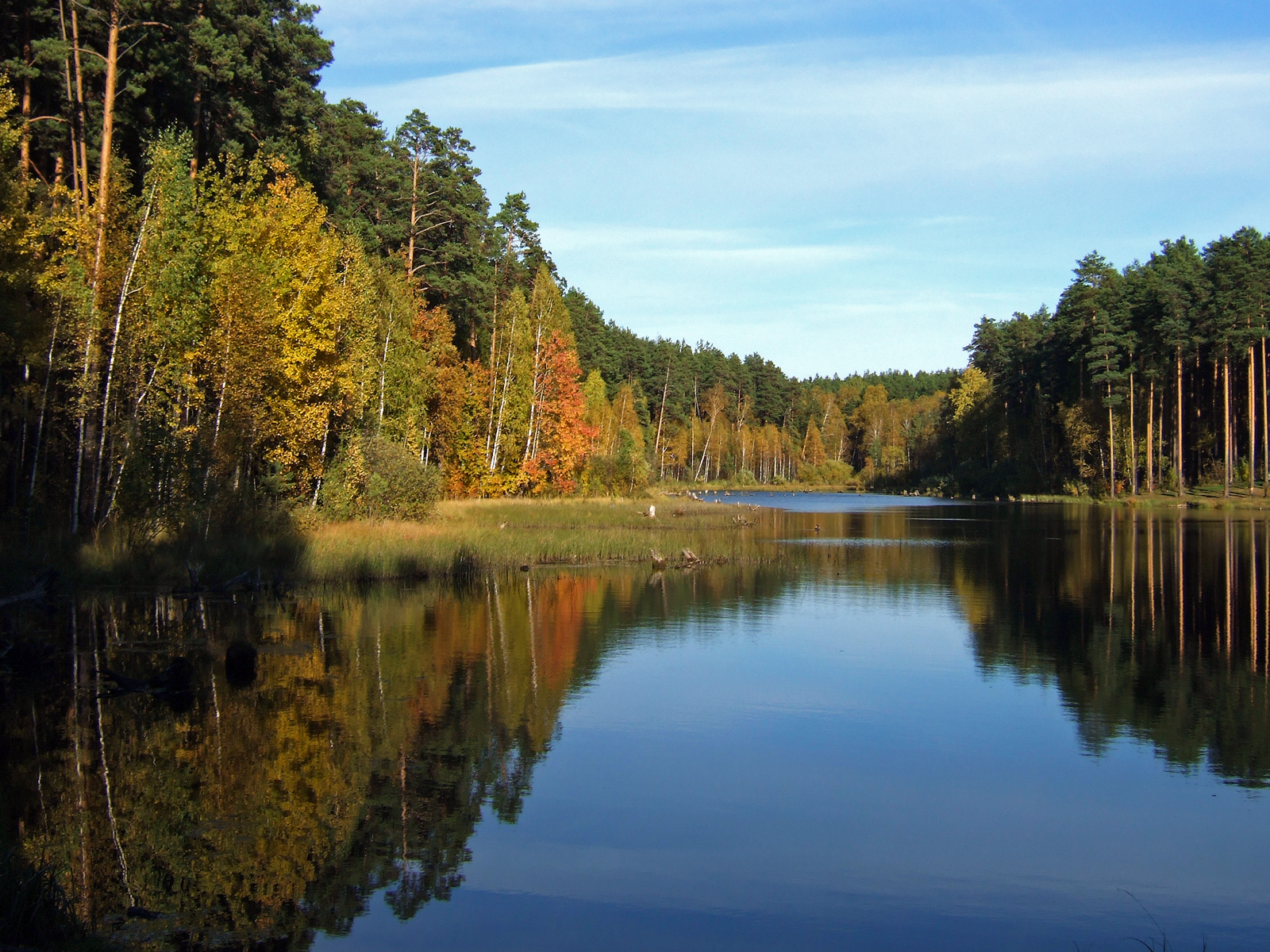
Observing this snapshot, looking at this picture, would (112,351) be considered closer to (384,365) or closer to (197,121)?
(197,121)

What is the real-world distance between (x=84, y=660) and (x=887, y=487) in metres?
118

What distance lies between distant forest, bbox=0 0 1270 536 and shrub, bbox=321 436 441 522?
0.29 feet

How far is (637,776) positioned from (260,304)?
64.1 ft

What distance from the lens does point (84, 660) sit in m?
15.9

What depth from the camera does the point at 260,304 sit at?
27266 mm

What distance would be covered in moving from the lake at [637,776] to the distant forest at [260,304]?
18.1ft

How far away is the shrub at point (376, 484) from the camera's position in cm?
3247

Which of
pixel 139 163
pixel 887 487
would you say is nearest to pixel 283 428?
pixel 139 163

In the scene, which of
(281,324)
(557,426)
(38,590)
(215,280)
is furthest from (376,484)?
(557,426)

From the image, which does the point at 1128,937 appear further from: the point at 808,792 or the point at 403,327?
the point at 403,327

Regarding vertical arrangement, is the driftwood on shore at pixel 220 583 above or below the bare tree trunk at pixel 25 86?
below

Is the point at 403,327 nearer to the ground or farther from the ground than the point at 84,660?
farther from the ground

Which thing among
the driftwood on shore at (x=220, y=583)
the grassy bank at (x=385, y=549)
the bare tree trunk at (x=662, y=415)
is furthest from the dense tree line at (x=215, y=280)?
the bare tree trunk at (x=662, y=415)

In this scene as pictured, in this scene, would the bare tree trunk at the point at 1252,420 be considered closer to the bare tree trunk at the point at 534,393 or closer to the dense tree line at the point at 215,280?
the bare tree trunk at the point at 534,393
